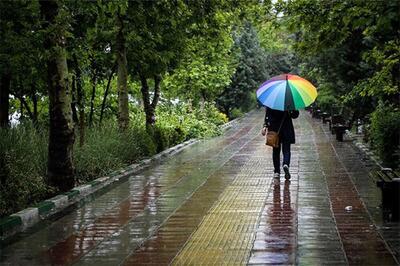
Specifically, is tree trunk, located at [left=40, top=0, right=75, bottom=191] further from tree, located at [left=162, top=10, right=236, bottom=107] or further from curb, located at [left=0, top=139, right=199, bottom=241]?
tree, located at [left=162, top=10, right=236, bottom=107]

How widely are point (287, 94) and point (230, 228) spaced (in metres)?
4.64

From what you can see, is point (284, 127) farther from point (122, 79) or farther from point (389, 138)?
point (122, 79)

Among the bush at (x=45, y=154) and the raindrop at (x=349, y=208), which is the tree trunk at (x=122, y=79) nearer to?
the bush at (x=45, y=154)

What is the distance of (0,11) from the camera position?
1081 cm

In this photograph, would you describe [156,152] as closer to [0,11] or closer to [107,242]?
[0,11]

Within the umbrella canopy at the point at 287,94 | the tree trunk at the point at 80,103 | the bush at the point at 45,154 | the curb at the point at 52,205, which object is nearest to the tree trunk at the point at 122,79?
the bush at the point at 45,154

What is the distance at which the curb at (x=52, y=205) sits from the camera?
25.2ft

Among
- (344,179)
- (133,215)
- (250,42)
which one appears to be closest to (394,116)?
(344,179)

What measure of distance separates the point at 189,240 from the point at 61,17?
462cm

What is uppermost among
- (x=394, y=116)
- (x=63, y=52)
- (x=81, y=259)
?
(x=63, y=52)

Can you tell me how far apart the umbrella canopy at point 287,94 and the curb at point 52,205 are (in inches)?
141

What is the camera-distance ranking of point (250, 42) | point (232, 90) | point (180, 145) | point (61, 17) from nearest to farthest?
1. point (61, 17)
2. point (180, 145)
3. point (232, 90)
4. point (250, 42)

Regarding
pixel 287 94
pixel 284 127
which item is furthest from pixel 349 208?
pixel 287 94

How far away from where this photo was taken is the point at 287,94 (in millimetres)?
11656
